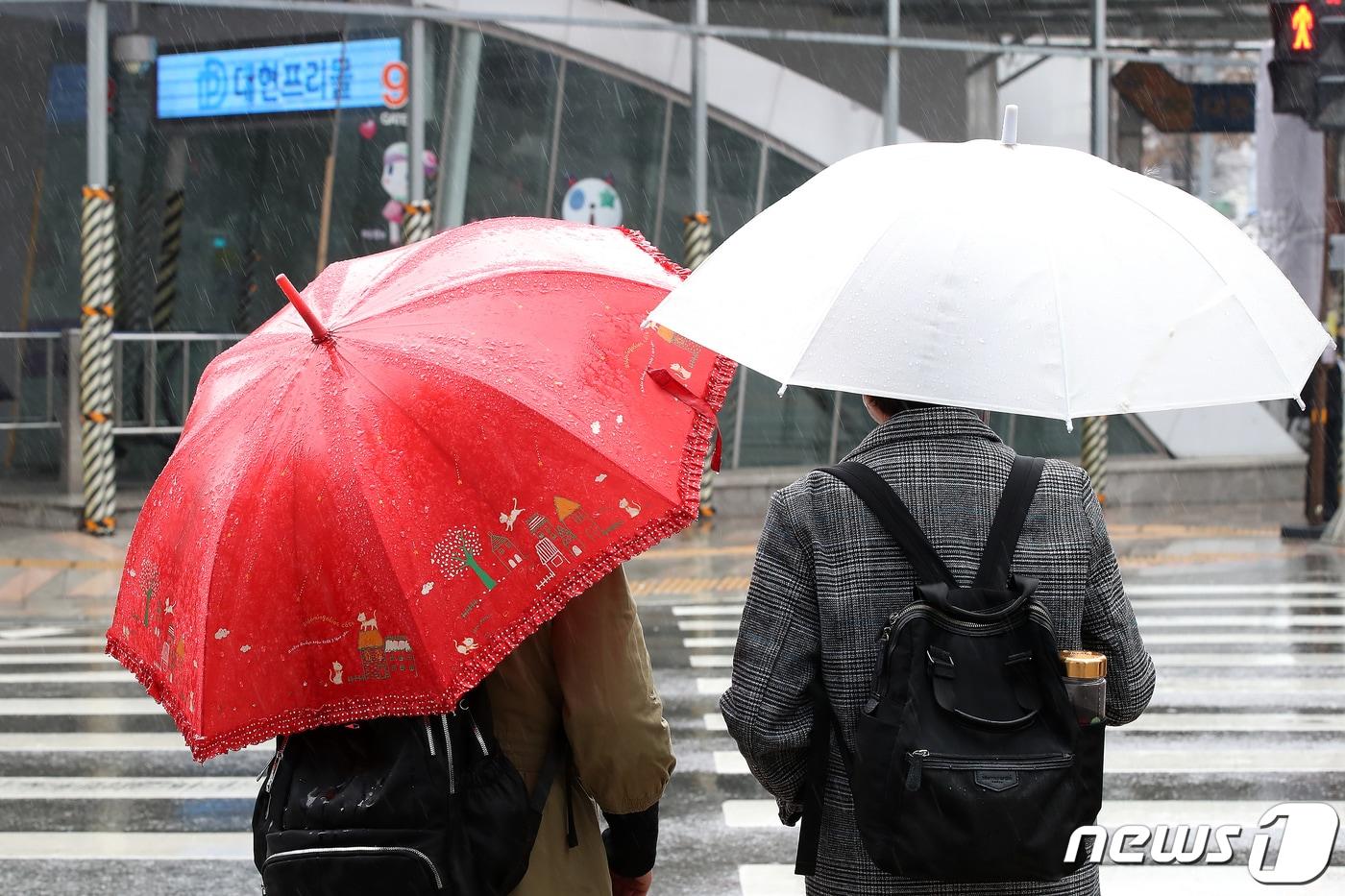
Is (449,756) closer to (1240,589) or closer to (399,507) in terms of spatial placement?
(399,507)

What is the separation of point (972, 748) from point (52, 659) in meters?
9.07

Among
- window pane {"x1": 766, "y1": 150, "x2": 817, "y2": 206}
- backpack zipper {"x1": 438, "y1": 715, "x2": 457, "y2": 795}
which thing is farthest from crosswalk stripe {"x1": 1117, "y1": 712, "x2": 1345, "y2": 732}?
window pane {"x1": 766, "y1": 150, "x2": 817, "y2": 206}

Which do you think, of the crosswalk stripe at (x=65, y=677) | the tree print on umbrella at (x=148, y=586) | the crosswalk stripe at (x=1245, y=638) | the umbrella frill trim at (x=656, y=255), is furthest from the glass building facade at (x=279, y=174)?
the tree print on umbrella at (x=148, y=586)

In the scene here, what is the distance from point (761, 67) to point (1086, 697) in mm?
16001

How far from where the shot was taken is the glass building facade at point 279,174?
17.8 metres

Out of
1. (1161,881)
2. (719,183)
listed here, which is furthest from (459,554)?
(719,183)

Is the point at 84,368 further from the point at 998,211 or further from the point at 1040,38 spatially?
the point at 998,211

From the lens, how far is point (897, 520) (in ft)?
9.27

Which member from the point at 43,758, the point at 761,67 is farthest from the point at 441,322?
the point at 761,67

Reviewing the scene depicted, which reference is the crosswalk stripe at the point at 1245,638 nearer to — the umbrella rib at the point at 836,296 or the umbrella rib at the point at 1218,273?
the umbrella rib at the point at 1218,273

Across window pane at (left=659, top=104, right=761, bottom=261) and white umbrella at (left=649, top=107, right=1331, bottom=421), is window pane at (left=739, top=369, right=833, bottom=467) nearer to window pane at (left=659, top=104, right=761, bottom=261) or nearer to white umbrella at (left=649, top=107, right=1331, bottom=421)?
window pane at (left=659, top=104, right=761, bottom=261)

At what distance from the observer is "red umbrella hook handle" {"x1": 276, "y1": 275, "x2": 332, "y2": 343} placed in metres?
2.74

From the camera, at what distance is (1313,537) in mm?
15594

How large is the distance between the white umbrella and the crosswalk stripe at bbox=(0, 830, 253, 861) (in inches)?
163
